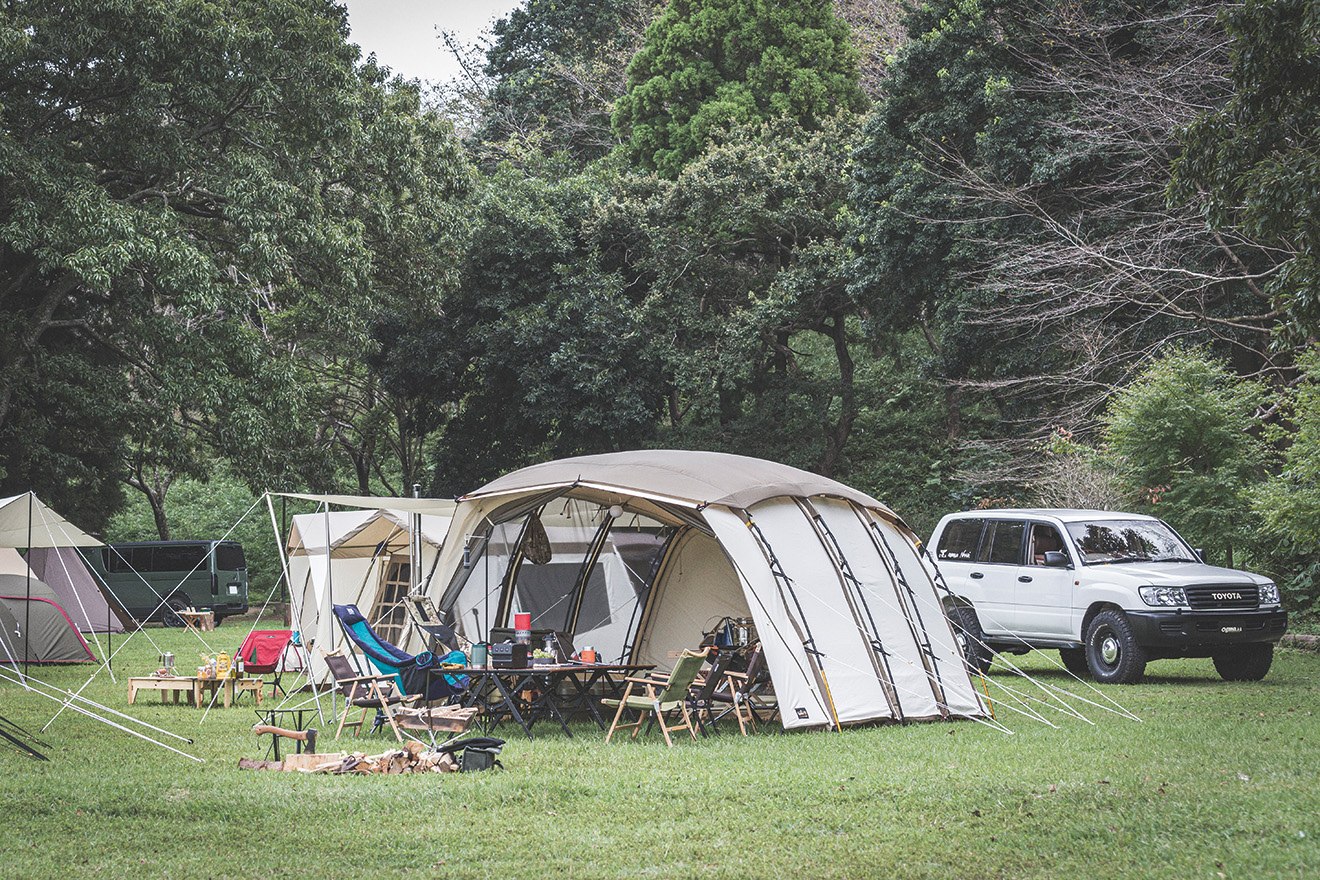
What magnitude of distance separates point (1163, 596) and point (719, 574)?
4.38 metres

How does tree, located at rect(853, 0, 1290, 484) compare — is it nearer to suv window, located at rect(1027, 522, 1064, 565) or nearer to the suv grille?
suv window, located at rect(1027, 522, 1064, 565)

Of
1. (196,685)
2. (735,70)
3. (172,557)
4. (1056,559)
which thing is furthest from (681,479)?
(735,70)

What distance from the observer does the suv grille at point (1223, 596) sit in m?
11.1

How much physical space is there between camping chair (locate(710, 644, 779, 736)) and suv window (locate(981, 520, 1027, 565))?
14.0ft

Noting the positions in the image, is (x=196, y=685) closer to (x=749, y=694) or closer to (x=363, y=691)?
(x=363, y=691)

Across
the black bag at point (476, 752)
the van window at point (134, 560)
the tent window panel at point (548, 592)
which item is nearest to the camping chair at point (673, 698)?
the black bag at point (476, 752)

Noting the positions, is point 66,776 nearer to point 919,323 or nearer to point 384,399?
point 919,323

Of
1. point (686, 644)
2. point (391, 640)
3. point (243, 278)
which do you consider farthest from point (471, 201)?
point (686, 644)

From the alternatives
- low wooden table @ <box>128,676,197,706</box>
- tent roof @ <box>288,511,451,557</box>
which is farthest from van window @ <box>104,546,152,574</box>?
low wooden table @ <box>128,676,197,706</box>

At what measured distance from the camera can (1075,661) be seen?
1339 centimetres

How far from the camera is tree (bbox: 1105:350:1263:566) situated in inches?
567

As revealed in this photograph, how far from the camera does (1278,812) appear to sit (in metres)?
5.86

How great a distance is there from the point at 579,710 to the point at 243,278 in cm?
1361

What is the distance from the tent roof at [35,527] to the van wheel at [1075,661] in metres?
11.6
